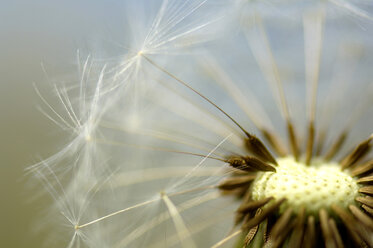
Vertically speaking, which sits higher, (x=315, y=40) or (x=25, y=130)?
(x=25, y=130)

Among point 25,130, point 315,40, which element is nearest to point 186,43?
point 315,40

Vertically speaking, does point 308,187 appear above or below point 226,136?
below

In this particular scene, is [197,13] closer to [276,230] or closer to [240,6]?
[240,6]

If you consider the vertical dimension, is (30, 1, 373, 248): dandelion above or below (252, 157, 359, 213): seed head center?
above

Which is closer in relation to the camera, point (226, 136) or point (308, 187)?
point (308, 187)

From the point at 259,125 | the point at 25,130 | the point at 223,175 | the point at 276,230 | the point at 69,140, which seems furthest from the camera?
the point at 25,130

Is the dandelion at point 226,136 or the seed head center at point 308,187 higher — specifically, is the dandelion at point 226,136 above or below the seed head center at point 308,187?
above
